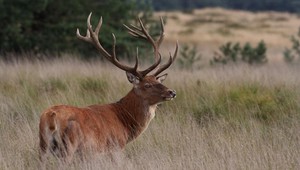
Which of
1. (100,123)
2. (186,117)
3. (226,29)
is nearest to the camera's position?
(100,123)

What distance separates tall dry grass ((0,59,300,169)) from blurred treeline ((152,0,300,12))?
5908 cm

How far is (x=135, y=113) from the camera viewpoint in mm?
6957

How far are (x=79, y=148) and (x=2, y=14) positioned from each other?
11.1 metres

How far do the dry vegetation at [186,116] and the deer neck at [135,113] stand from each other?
0.22m

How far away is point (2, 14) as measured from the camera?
1627 cm

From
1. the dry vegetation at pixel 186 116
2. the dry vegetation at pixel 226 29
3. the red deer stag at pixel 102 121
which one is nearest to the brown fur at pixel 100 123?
the red deer stag at pixel 102 121

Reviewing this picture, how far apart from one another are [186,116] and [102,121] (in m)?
2.34

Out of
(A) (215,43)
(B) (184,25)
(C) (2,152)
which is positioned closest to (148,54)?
(C) (2,152)

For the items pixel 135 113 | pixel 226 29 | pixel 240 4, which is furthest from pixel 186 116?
pixel 240 4

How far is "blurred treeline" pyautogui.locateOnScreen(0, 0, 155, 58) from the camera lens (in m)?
16.3

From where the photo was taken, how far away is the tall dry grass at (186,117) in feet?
19.8

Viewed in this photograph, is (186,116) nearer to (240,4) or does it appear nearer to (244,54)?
(244,54)

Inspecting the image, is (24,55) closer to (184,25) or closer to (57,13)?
(57,13)

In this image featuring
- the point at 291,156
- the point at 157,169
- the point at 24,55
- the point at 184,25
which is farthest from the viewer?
the point at 184,25
